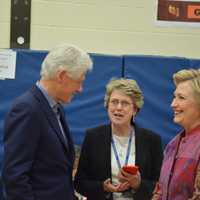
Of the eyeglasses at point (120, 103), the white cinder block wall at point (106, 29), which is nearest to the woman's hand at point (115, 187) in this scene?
the eyeglasses at point (120, 103)

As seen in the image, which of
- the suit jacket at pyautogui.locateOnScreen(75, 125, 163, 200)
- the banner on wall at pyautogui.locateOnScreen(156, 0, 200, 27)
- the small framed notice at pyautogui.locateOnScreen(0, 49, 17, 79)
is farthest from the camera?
the banner on wall at pyautogui.locateOnScreen(156, 0, 200, 27)

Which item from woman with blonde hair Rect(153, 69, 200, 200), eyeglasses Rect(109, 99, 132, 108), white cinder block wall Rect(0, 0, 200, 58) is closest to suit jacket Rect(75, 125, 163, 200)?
eyeglasses Rect(109, 99, 132, 108)

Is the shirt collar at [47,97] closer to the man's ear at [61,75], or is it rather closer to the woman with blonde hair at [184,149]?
the man's ear at [61,75]

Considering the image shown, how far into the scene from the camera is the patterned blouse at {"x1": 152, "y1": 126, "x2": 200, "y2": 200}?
75.7 inches

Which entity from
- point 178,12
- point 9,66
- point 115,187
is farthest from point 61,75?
point 178,12

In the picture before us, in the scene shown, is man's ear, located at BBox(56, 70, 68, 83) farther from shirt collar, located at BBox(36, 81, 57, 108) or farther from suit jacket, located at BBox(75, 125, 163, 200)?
suit jacket, located at BBox(75, 125, 163, 200)

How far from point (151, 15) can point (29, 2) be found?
1014 millimetres

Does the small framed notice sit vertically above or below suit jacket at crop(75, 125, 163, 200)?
above

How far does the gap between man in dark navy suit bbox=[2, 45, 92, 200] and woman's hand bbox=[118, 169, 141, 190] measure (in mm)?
532

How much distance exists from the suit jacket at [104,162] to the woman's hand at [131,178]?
4 cm

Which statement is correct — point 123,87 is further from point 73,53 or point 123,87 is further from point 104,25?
point 104,25

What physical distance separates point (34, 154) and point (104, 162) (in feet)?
2.77

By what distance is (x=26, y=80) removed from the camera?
350cm

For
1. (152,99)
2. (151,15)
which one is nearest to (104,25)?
(151,15)
